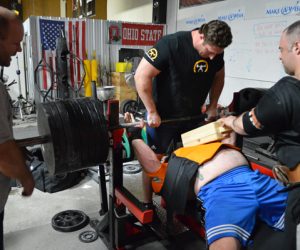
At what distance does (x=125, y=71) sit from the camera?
5180 millimetres

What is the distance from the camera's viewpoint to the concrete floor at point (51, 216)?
220 cm

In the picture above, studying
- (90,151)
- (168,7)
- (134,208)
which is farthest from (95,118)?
(168,7)

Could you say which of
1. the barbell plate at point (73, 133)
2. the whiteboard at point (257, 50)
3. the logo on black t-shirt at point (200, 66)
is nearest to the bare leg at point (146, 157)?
the barbell plate at point (73, 133)

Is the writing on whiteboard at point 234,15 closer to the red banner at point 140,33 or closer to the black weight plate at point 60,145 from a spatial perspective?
the red banner at point 140,33

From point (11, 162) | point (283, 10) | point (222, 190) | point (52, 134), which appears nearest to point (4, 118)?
point (11, 162)

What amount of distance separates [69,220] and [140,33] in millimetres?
3960

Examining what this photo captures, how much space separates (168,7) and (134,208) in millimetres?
4481

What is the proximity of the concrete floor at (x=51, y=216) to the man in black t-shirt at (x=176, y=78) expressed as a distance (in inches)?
31.1

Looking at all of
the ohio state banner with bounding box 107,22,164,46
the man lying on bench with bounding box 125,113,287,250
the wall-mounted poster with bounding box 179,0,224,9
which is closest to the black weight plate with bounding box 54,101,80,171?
the man lying on bench with bounding box 125,113,287,250

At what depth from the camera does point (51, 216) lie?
2596 mm

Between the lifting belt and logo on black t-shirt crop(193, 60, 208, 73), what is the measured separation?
77cm

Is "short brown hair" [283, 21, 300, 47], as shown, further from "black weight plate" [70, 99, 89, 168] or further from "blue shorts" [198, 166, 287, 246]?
"black weight plate" [70, 99, 89, 168]

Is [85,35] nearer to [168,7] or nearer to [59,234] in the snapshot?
[168,7]

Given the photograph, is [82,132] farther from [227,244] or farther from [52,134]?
[227,244]
